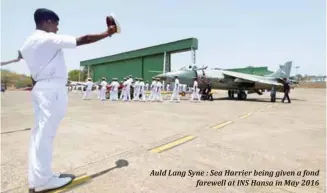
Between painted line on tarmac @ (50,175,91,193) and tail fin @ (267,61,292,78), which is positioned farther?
tail fin @ (267,61,292,78)

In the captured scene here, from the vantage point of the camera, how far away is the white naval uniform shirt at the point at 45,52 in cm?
235

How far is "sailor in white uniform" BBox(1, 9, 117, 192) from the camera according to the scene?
238 centimetres

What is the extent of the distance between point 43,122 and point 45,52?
0.75 metres

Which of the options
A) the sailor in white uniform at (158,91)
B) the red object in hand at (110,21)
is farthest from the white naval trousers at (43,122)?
the sailor in white uniform at (158,91)

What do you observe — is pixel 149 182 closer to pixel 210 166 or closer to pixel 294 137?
pixel 210 166

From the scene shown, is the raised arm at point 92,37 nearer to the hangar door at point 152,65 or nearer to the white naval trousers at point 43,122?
the white naval trousers at point 43,122

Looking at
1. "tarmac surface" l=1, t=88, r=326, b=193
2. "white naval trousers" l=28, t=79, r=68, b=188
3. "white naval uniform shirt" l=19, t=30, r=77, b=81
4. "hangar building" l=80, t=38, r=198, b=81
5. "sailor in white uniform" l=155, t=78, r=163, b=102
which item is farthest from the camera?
"hangar building" l=80, t=38, r=198, b=81

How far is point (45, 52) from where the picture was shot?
239 centimetres

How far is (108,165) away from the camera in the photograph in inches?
132

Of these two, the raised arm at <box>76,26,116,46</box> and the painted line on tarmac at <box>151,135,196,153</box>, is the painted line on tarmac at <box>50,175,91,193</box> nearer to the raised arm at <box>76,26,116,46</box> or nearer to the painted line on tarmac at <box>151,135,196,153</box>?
the painted line on tarmac at <box>151,135,196,153</box>

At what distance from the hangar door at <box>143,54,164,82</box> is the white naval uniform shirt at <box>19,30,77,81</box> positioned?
43994mm

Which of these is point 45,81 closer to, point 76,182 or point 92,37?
point 92,37

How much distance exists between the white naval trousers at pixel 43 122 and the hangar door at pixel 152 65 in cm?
4400

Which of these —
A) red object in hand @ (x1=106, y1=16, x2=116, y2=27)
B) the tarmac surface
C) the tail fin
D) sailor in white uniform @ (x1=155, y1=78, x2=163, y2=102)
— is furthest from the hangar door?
red object in hand @ (x1=106, y1=16, x2=116, y2=27)
